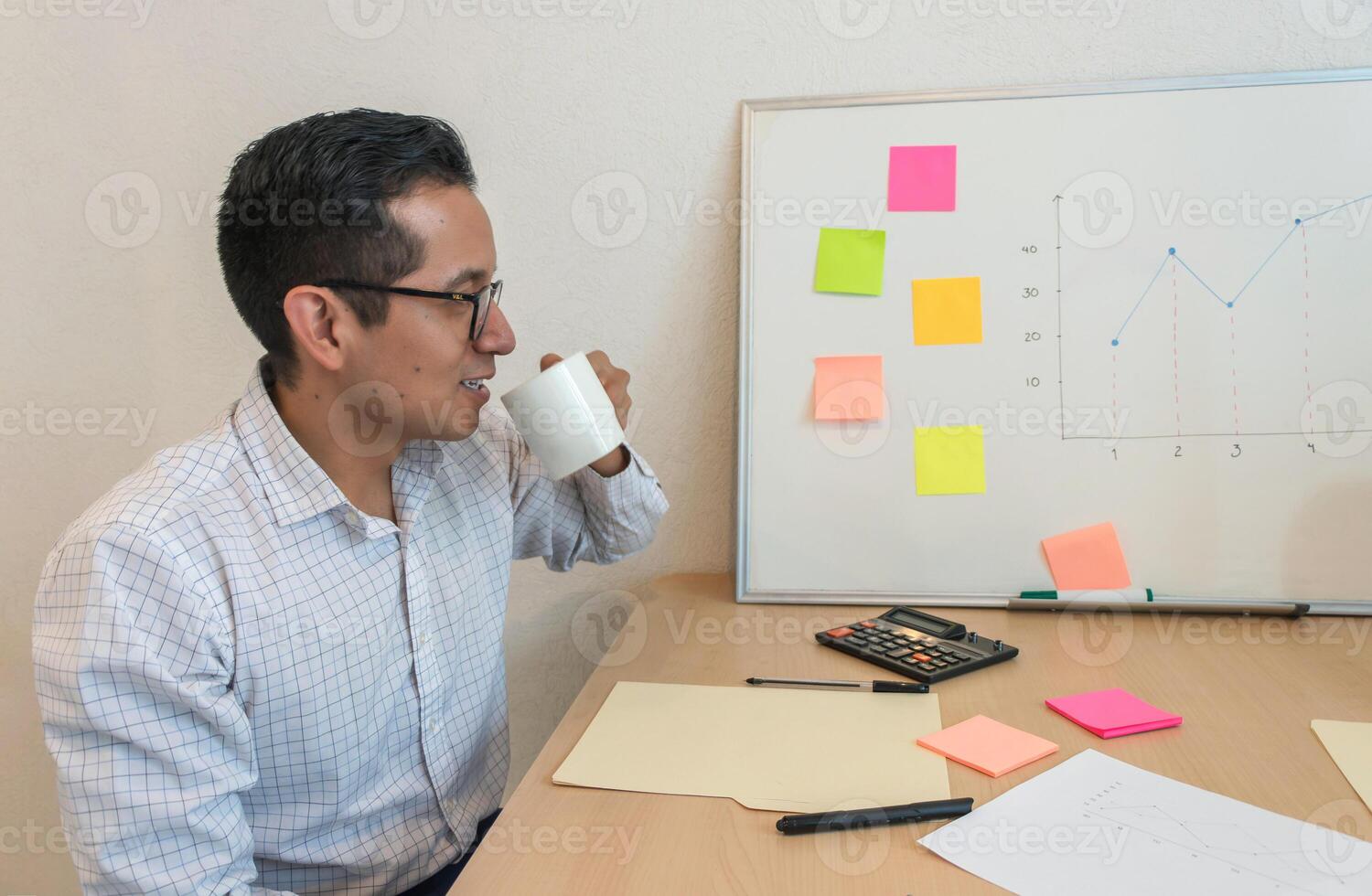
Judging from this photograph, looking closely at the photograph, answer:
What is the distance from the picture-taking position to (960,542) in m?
1.25

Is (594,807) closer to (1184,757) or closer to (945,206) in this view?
(1184,757)

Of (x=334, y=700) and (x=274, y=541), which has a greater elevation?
(x=274, y=541)

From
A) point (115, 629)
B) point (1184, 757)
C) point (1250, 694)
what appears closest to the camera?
point (115, 629)

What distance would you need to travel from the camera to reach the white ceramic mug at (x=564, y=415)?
93cm

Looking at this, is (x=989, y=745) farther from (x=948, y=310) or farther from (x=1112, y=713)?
(x=948, y=310)

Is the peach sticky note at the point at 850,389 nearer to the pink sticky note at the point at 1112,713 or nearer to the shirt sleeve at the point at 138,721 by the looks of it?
the pink sticky note at the point at 1112,713

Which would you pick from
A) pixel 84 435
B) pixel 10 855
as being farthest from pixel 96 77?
pixel 10 855

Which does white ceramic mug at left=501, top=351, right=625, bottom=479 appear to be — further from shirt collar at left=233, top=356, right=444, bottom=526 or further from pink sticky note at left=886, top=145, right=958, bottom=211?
pink sticky note at left=886, top=145, right=958, bottom=211

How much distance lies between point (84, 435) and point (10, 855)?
26.2 inches

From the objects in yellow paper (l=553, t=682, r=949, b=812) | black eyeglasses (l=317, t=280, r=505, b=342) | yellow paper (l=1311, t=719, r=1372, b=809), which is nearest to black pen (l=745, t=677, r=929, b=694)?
yellow paper (l=553, t=682, r=949, b=812)

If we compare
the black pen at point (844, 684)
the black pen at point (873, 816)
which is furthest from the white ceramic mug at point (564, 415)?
the black pen at point (873, 816)

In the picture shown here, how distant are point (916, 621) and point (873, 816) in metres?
0.45

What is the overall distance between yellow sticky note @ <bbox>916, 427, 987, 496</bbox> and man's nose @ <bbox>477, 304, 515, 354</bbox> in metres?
0.55

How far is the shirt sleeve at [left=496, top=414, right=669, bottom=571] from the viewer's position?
1106 millimetres
